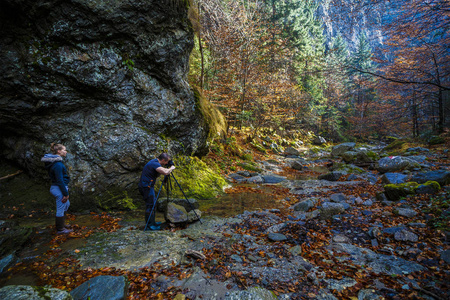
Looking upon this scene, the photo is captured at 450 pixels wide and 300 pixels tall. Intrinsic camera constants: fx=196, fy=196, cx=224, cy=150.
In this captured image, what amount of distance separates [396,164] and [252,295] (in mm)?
10925

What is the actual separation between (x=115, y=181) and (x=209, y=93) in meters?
8.58

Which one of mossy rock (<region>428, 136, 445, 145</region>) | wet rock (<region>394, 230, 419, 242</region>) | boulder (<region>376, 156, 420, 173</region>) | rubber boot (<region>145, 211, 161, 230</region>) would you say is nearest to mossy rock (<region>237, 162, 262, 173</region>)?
boulder (<region>376, 156, 420, 173</region>)

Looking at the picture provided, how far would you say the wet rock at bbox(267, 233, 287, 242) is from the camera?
14.5 feet

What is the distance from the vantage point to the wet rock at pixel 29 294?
6.26 feet

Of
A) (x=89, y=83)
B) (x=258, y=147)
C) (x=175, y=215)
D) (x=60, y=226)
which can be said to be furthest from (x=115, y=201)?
(x=258, y=147)

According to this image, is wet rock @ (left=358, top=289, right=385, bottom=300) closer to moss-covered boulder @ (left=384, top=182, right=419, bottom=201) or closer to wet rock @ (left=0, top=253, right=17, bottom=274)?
moss-covered boulder @ (left=384, top=182, right=419, bottom=201)

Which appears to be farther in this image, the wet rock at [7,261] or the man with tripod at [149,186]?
the man with tripod at [149,186]

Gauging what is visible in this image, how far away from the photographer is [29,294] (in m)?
1.96

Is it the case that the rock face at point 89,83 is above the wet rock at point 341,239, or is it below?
above

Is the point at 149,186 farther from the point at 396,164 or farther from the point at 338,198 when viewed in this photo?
the point at 396,164

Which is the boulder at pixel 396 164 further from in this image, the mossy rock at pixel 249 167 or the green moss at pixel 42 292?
the green moss at pixel 42 292

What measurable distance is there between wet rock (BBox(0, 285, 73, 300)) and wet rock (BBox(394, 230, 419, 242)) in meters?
5.42

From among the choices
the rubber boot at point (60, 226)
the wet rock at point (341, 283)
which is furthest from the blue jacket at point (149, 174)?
the wet rock at point (341, 283)

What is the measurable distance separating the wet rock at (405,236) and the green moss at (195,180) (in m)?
5.78
